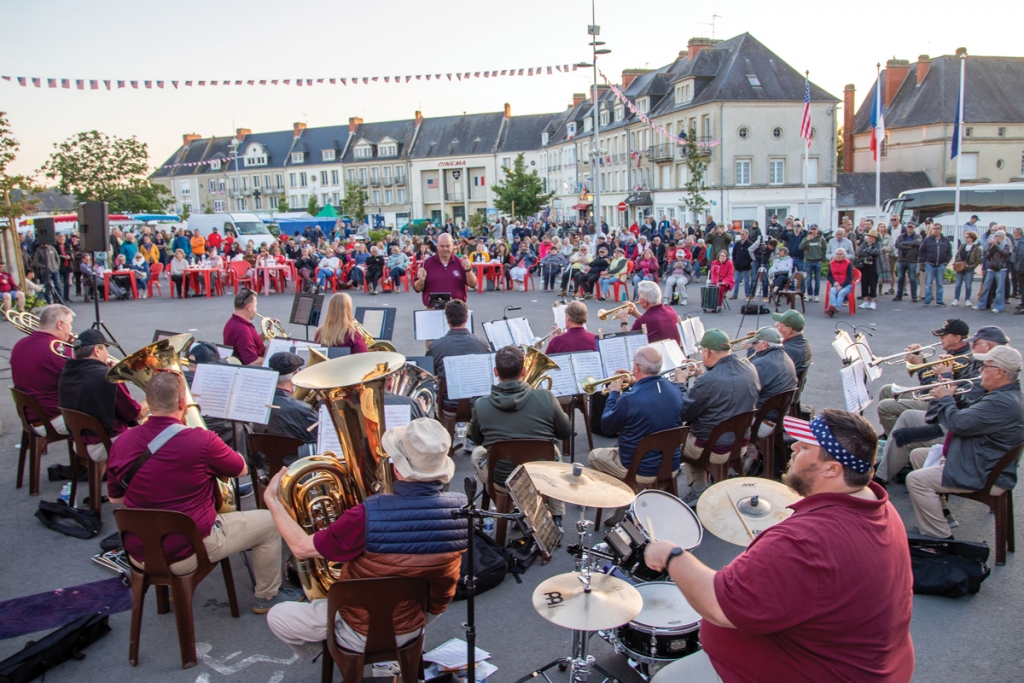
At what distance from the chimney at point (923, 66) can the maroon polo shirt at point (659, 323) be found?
146ft

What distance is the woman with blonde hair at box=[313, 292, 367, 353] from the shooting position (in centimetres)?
724

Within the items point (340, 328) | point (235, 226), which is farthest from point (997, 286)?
point (235, 226)

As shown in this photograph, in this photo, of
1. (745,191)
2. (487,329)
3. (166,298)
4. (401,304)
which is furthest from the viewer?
(745,191)

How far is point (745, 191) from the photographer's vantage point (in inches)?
1593

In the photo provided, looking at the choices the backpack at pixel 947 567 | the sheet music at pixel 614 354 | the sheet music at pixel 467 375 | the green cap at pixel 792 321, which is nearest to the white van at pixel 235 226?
the sheet music at pixel 467 375

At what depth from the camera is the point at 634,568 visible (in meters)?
3.97

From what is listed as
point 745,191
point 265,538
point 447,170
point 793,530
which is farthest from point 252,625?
point 447,170

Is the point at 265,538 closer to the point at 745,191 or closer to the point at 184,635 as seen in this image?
the point at 184,635

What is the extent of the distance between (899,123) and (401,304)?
38.0 metres

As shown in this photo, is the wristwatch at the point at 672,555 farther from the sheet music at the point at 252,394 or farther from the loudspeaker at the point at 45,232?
the loudspeaker at the point at 45,232

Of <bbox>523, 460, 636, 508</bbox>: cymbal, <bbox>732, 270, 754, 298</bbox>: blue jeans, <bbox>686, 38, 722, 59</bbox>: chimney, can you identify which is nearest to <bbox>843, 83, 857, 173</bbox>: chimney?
<bbox>686, 38, 722, 59</bbox>: chimney

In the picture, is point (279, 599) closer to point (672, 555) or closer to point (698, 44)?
point (672, 555)

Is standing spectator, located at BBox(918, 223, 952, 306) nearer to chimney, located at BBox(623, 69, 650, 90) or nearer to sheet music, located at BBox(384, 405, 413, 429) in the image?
sheet music, located at BBox(384, 405, 413, 429)

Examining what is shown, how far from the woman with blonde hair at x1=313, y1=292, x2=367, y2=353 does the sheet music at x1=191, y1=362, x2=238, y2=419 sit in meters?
1.79
